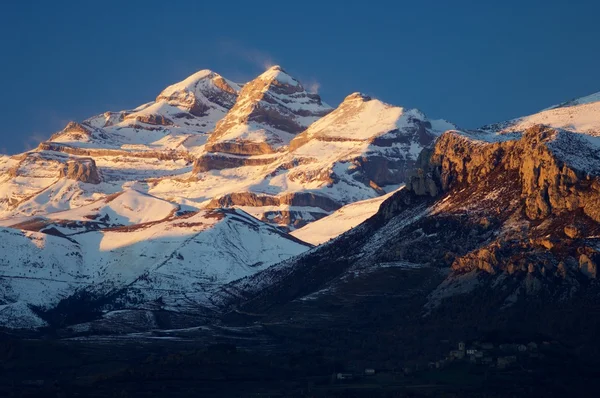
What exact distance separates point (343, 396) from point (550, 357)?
20.0 m

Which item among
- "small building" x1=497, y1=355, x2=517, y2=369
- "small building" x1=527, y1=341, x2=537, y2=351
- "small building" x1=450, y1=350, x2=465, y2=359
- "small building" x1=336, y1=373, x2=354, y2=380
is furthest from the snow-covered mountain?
"small building" x1=336, y1=373, x2=354, y2=380

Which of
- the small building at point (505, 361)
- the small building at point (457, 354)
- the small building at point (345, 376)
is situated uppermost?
the small building at point (457, 354)

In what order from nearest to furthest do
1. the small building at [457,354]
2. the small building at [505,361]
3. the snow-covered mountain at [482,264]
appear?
1. the small building at [505,361]
2. the small building at [457,354]
3. the snow-covered mountain at [482,264]

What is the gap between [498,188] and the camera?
185125mm

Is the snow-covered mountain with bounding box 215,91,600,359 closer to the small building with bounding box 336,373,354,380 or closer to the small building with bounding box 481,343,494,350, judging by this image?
the small building with bounding box 481,343,494,350

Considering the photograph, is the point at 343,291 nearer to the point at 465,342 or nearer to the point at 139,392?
the point at 465,342

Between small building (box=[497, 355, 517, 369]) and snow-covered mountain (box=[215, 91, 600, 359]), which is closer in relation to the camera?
small building (box=[497, 355, 517, 369])

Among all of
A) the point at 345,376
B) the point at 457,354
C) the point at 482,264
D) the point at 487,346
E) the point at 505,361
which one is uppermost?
the point at 482,264

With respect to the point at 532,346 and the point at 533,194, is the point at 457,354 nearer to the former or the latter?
the point at 532,346

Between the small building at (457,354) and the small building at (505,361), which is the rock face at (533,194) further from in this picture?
the small building at (505,361)

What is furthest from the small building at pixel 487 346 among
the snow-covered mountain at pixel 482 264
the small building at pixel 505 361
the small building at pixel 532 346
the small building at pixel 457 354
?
the small building at pixel 505 361

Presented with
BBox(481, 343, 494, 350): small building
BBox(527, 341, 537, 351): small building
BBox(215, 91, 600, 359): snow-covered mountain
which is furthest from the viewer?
BBox(215, 91, 600, 359): snow-covered mountain

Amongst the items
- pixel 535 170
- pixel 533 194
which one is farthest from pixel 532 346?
pixel 535 170

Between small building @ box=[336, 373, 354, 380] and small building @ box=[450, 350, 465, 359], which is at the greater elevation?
small building @ box=[450, 350, 465, 359]
